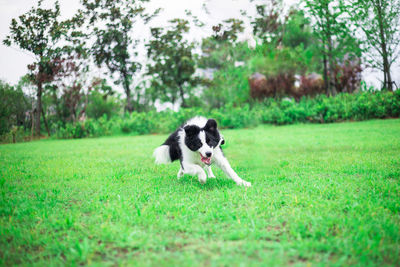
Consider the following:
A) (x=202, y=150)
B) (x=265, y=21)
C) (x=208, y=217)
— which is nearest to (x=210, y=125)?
(x=202, y=150)

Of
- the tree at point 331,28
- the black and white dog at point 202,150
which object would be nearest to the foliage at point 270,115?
the tree at point 331,28

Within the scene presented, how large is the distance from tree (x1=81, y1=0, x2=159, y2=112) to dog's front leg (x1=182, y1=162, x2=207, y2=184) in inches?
172

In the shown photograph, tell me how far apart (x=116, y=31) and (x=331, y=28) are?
450 inches

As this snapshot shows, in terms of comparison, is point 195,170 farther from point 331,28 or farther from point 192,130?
point 331,28

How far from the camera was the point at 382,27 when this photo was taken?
1428cm

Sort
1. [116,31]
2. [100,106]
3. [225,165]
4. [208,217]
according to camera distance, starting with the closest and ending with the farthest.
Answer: [208,217]
[225,165]
[116,31]
[100,106]

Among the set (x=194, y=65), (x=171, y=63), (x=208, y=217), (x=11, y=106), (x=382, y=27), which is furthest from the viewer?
(x=194, y=65)

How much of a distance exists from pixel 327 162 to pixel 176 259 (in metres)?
4.15

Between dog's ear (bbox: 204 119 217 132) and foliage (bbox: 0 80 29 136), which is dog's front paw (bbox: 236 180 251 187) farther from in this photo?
foliage (bbox: 0 80 29 136)

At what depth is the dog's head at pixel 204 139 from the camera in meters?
3.98

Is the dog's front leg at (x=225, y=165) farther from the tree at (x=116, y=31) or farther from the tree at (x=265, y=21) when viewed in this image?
the tree at (x=116, y=31)

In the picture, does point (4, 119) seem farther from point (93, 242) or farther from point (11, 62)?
point (93, 242)

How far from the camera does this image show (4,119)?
7824 mm

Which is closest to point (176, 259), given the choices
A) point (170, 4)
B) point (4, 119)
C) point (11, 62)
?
point (170, 4)
